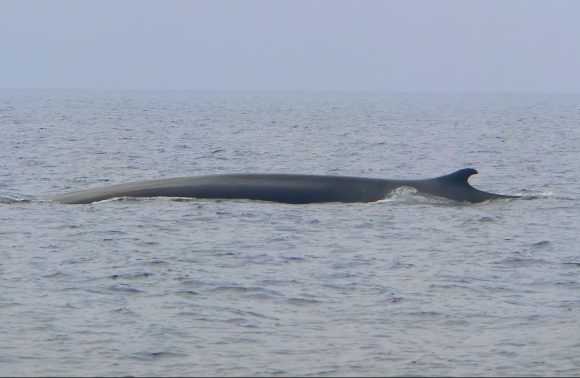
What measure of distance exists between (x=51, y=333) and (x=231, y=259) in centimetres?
503

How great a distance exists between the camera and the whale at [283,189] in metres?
23.8

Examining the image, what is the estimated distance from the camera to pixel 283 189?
78.7 feet

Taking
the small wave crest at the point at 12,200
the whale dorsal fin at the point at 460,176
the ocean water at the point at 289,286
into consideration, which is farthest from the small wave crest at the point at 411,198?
the small wave crest at the point at 12,200

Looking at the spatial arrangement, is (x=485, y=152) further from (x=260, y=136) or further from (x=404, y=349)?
(x=404, y=349)

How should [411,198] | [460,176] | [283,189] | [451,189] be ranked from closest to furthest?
[460,176] → [283,189] → [411,198] → [451,189]

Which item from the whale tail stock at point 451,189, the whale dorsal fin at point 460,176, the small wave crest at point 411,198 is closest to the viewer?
the whale dorsal fin at point 460,176

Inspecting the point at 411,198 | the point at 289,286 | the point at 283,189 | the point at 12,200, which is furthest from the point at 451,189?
the point at 289,286

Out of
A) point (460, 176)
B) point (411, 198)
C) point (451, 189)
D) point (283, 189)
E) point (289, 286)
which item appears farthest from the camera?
point (451, 189)

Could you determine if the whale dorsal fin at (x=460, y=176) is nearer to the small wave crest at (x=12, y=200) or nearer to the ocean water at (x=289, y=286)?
the ocean water at (x=289, y=286)

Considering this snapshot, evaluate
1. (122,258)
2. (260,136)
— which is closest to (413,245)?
(122,258)

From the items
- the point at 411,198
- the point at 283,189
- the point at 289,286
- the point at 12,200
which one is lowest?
the point at 12,200

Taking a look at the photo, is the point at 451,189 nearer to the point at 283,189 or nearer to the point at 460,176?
the point at 460,176

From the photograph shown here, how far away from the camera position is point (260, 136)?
61562 millimetres

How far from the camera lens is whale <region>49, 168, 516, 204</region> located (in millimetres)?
23844
